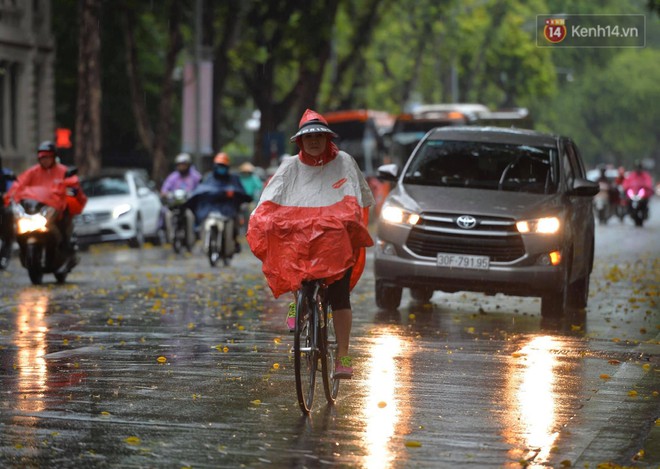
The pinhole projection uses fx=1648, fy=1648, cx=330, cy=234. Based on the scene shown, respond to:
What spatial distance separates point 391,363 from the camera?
11.7 meters

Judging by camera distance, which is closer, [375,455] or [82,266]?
[375,455]

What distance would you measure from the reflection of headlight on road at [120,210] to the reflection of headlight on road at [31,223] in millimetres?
10639

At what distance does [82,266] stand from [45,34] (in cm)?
2268

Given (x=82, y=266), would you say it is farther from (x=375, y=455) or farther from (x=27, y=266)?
(x=375, y=455)

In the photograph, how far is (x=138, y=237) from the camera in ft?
102

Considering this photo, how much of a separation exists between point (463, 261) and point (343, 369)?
19.8 ft

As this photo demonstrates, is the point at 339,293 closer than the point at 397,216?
Yes

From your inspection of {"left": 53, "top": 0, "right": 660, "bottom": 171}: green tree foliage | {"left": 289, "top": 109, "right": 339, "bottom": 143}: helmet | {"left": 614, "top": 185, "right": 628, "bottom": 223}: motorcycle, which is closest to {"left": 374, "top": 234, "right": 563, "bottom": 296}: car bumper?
{"left": 289, "top": 109, "right": 339, "bottom": 143}: helmet

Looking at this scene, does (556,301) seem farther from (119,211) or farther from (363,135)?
(363,135)

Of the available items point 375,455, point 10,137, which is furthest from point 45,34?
point 375,455

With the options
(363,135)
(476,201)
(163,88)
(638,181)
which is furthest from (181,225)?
(363,135)

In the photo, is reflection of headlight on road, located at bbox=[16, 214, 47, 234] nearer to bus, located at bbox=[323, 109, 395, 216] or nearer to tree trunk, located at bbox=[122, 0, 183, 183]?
tree trunk, located at bbox=[122, 0, 183, 183]

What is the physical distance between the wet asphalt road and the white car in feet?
38.5

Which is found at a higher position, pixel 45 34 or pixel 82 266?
pixel 45 34
